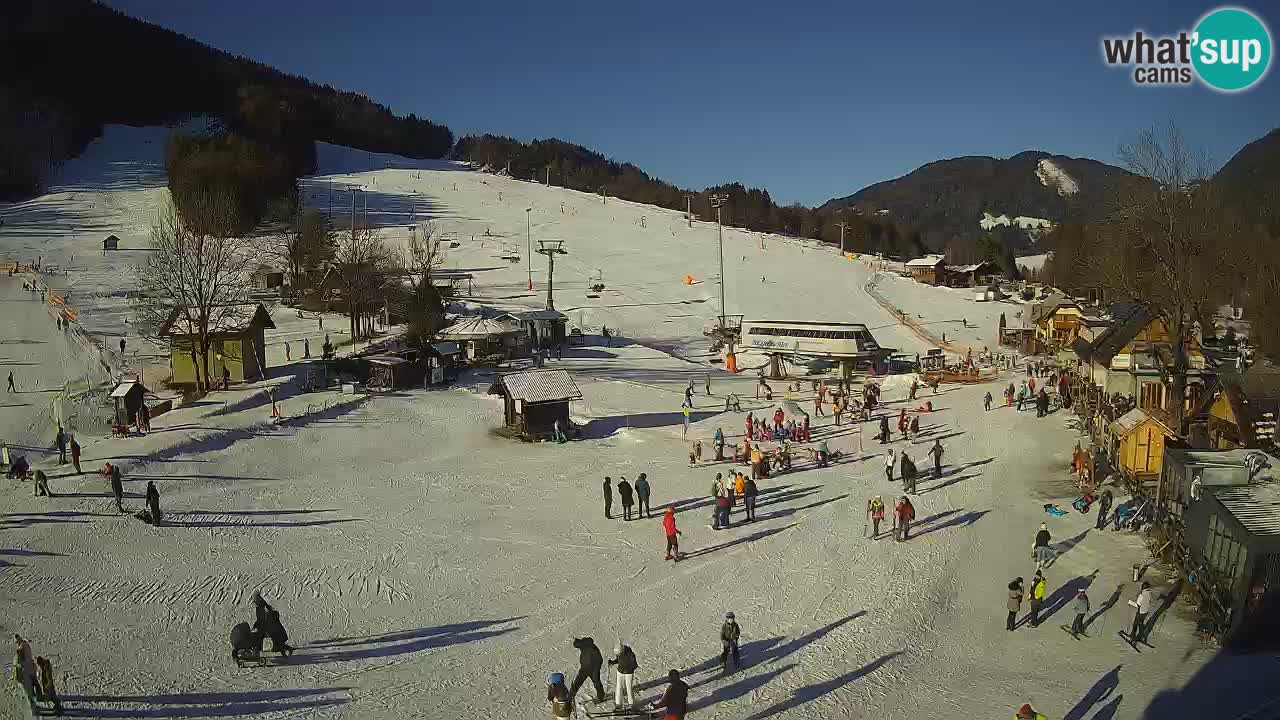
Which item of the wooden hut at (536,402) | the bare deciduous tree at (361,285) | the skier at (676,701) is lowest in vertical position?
the skier at (676,701)

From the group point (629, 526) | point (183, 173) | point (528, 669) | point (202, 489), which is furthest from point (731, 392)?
point (183, 173)

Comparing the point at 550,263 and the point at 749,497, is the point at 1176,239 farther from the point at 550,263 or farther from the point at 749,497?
the point at 550,263

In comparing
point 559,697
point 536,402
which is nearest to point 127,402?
point 536,402

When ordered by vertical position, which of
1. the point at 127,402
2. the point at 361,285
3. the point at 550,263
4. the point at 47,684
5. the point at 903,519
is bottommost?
the point at 47,684

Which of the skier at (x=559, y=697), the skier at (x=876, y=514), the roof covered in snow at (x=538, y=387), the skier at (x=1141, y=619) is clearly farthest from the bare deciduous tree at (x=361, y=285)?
the skier at (x=1141, y=619)

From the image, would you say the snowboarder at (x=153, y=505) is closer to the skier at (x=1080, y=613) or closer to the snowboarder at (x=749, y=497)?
the snowboarder at (x=749, y=497)

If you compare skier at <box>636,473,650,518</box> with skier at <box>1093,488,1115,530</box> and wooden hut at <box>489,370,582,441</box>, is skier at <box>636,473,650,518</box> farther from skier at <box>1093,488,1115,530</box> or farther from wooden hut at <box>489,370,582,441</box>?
skier at <box>1093,488,1115,530</box>

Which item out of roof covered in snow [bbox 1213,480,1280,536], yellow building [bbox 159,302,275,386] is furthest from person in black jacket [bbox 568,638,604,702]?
yellow building [bbox 159,302,275,386]
